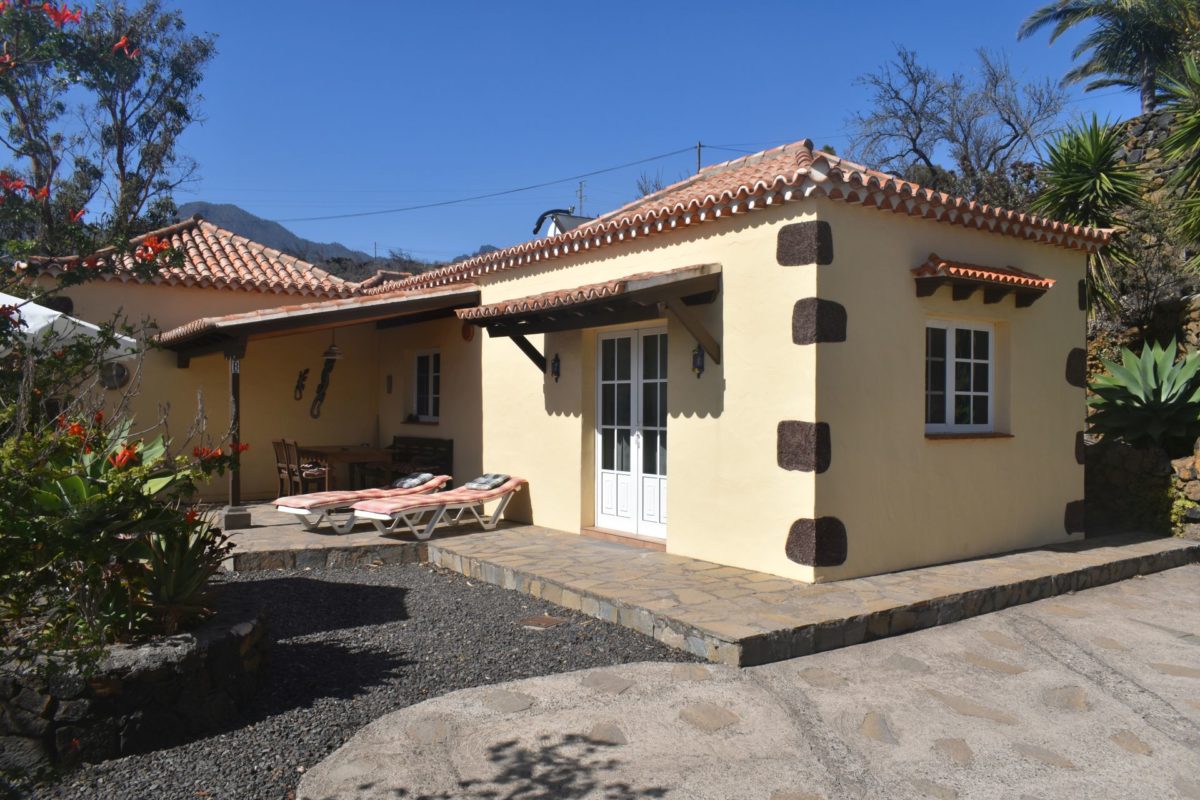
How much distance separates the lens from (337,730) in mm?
4250

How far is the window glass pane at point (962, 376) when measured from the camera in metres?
7.96

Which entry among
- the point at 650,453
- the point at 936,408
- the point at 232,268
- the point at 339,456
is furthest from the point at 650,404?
the point at 232,268

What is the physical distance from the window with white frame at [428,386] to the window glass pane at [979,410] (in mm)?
6697

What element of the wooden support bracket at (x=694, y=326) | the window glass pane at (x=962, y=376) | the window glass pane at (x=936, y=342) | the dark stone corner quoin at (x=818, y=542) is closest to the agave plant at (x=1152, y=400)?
the window glass pane at (x=962, y=376)

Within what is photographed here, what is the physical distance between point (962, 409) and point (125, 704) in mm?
7035

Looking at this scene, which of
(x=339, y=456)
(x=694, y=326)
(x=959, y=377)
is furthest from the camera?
(x=339, y=456)

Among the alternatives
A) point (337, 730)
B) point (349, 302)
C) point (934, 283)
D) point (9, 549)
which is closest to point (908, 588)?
point (934, 283)

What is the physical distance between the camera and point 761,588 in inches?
253

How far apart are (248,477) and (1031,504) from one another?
33.2 feet

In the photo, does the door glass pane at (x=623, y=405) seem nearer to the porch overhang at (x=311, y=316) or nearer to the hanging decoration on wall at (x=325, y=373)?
the porch overhang at (x=311, y=316)

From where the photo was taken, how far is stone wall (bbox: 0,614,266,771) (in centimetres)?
386

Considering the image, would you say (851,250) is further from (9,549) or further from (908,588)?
(9,549)

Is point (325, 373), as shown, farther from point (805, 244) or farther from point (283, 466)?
point (805, 244)

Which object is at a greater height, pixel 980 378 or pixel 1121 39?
pixel 1121 39
